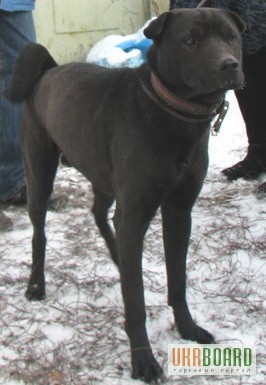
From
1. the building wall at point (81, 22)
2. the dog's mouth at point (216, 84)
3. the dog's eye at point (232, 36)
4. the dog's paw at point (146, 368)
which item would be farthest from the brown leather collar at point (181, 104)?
the building wall at point (81, 22)

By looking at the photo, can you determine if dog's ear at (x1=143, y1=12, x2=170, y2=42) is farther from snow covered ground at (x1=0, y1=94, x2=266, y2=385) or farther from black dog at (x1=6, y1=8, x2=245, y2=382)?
snow covered ground at (x1=0, y1=94, x2=266, y2=385)

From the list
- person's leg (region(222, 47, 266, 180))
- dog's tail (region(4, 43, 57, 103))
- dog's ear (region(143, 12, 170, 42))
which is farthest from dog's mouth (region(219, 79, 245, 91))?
person's leg (region(222, 47, 266, 180))

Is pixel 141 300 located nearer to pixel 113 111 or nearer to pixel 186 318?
pixel 186 318

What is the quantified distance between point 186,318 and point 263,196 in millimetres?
1526

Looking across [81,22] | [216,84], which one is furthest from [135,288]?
[81,22]

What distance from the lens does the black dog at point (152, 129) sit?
205 cm

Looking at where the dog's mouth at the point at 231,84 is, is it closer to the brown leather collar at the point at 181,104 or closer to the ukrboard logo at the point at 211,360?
the brown leather collar at the point at 181,104

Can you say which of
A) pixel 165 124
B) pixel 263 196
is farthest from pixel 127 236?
pixel 263 196

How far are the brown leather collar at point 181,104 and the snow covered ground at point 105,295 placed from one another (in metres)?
0.91

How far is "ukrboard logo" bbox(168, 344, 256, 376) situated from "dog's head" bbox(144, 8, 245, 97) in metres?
0.96

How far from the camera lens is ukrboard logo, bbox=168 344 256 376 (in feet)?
7.41

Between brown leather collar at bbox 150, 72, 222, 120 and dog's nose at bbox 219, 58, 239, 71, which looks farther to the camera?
brown leather collar at bbox 150, 72, 222, 120

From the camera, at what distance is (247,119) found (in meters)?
4.02

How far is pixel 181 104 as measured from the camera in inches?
83.5
